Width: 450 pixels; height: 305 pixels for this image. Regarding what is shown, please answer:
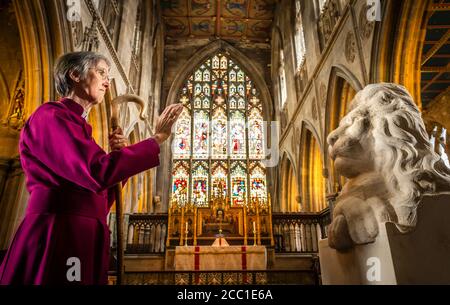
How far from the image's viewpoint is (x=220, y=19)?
52.6 ft

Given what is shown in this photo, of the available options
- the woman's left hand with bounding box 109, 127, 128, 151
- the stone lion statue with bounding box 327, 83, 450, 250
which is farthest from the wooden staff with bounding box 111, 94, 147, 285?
the stone lion statue with bounding box 327, 83, 450, 250

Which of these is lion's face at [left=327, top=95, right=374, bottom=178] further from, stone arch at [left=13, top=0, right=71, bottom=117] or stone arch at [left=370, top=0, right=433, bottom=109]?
stone arch at [left=13, top=0, right=71, bottom=117]

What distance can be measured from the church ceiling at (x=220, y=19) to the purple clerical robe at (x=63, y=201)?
15567 millimetres

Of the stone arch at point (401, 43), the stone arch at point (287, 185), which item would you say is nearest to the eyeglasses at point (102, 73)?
the stone arch at point (401, 43)

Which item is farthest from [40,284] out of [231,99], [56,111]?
[231,99]

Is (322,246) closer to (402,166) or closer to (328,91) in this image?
(402,166)

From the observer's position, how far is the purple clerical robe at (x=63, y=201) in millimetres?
879

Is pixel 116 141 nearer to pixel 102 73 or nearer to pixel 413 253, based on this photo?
pixel 102 73

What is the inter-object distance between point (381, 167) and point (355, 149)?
0.16 m

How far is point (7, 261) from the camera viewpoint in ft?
3.01

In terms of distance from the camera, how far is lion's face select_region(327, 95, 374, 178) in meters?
1.65

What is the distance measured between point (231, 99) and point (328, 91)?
29.1ft

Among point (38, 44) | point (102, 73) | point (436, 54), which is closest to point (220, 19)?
point (436, 54)

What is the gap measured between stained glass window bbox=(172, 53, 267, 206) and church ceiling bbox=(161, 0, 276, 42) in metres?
1.52
